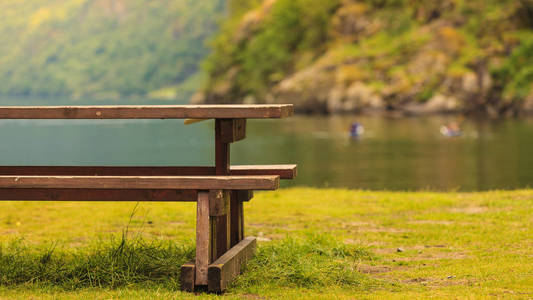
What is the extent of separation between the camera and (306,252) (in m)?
11.7

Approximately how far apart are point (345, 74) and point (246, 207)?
102m

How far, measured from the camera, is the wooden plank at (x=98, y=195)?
9.84 m

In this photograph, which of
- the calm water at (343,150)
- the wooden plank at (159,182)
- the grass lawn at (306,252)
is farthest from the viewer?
the calm water at (343,150)

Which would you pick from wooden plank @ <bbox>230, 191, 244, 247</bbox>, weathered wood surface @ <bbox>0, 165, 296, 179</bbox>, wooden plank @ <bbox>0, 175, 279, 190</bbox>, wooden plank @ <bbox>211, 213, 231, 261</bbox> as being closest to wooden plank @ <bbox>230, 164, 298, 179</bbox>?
weathered wood surface @ <bbox>0, 165, 296, 179</bbox>

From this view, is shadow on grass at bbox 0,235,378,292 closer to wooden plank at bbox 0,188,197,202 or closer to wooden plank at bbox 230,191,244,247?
wooden plank at bbox 230,191,244,247

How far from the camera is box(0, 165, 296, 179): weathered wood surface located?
1102cm

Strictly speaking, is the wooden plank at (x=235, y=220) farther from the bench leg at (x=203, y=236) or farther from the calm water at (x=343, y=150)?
the calm water at (x=343, y=150)

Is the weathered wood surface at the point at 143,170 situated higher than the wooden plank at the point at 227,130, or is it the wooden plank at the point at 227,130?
the wooden plank at the point at 227,130

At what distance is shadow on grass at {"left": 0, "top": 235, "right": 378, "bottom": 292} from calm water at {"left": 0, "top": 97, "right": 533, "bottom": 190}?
64.6 feet

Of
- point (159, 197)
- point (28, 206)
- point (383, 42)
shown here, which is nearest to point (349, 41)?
point (383, 42)

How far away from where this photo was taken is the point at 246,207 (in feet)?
61.4

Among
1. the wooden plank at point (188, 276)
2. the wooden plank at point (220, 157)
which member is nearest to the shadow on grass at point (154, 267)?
the wooden plank at point (188, 276)

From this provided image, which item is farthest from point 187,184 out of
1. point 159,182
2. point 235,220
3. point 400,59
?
point 400,59

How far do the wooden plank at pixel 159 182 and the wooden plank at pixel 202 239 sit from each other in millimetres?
200
